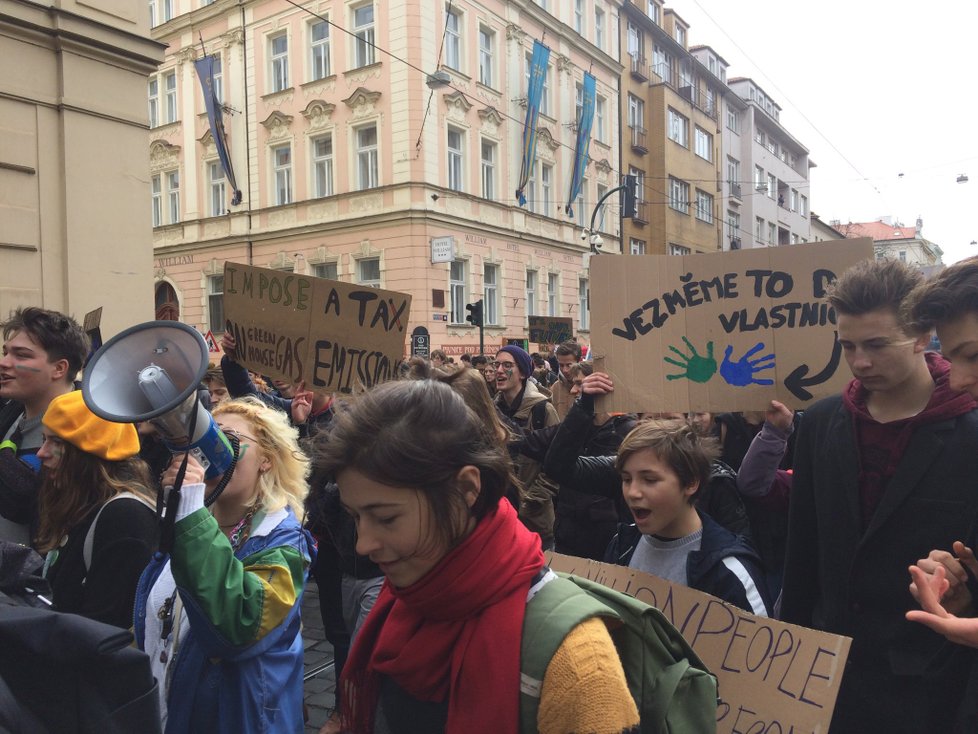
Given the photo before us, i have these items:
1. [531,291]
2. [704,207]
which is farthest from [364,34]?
[704,207]

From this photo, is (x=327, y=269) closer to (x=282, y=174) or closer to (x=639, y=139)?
(x=282, y=174)

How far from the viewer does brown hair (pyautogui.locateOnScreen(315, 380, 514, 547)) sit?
1.36 m

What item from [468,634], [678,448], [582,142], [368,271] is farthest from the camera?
[582,142]

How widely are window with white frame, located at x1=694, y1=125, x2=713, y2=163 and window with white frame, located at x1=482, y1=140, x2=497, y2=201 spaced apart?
1577 centimetres

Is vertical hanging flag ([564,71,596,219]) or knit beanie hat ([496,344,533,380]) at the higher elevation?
vertical hanging flag ([564,71,596,219])

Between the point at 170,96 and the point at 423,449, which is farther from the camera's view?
the point at 170,96

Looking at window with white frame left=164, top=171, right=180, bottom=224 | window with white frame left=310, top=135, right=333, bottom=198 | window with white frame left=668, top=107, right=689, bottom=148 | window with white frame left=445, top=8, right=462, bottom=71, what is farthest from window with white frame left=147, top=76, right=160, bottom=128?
window with white frame left=668, top=107, right=689, bottom=148

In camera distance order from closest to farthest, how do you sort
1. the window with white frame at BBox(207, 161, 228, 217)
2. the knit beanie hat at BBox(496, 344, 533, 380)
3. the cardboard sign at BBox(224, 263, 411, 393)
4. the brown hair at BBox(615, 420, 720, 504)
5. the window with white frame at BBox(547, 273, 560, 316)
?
the brown hair at BBox(615, 420, 720, 504), the cardboard sign at BBox(224, 263, 411, 393), the knit beanie hat at BBox(496, 344, 533, 380), the window with white frame at BBox(207, 161, 228, 217), the window with white frame at BBox(547, 273, 560, 316)

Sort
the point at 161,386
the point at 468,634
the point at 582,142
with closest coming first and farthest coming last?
1. the point at 468,634
2. the point at 161,386
3. the point at 582,142

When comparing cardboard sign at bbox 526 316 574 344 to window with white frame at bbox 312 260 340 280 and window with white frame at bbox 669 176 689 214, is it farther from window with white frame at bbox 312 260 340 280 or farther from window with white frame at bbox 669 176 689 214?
window with white frame at bbox 669 176 689 214

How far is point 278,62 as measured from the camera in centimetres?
2222

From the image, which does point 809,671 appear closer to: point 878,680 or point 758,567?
point 878,680

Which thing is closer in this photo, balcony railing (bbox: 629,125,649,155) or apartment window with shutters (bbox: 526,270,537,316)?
apartment window with shutters (bbox: 526,270,537,316)

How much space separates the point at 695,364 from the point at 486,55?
21207 millimetres
